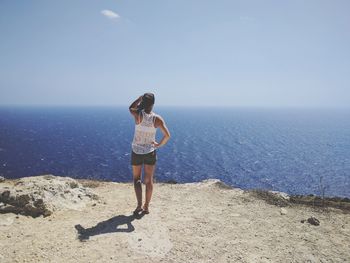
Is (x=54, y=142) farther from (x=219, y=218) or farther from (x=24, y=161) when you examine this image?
(x=219, y=218)

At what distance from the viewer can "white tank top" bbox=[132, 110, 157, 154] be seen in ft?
23.8

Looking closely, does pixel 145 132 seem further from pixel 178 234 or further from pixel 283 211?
pixel 283 211

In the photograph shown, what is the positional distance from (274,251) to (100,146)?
75.5 meters

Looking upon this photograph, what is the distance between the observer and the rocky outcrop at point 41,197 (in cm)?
770

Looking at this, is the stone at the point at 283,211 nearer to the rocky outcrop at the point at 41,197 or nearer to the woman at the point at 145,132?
the woman at the point at 145,132

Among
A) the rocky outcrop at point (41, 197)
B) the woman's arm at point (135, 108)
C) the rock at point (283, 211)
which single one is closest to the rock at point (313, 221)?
the rock at point (283, 211)


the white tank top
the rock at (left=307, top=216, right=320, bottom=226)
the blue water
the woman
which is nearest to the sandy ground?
the rock at (left=307, top=216, right=320, bottom=226)

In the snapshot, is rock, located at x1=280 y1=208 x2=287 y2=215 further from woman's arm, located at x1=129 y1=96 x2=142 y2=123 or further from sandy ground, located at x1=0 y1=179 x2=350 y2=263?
woman's arm, located at x1=129 y1=96 x2=142 y2=123

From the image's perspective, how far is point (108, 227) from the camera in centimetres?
705

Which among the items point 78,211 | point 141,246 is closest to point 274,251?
point 141,246

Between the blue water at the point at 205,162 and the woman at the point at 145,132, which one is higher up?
the woman at the point at 145,132

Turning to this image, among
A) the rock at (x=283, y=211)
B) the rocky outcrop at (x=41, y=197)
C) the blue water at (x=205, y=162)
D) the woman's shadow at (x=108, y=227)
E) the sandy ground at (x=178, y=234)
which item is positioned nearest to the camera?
the sandy ground at (x=178, y=234)

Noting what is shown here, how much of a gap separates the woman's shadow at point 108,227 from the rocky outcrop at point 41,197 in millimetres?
1482

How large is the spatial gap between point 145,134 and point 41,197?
3.73 meters
